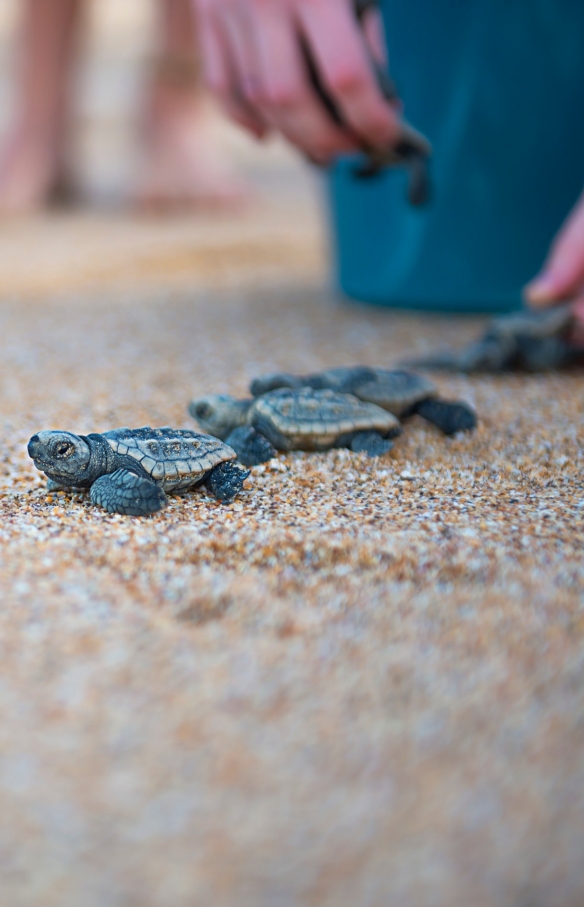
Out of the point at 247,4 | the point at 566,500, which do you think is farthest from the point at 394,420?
the point at 247,4

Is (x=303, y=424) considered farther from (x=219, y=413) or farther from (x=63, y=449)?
(x=63, y=449)

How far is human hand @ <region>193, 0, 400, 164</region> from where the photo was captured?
1829 mm

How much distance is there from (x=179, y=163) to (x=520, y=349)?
349cm

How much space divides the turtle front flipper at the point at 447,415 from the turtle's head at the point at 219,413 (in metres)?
0.31

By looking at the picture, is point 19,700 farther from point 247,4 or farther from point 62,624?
point 247,4

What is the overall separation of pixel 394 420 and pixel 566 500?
35 cm

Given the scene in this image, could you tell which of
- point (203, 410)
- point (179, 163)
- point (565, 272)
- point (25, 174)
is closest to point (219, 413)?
point (203, 410)

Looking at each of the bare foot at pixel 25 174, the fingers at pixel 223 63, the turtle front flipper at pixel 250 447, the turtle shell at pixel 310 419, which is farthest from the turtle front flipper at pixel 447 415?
the bare foot at pixel 25 174

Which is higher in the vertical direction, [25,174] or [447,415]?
[25,174]

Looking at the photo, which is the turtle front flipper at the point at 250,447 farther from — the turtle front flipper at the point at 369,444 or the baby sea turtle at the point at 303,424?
the turtle front flipper at the point at 369,444

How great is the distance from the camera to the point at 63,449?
4.24ft

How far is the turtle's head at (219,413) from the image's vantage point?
5.02 ft

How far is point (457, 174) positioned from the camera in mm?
2445

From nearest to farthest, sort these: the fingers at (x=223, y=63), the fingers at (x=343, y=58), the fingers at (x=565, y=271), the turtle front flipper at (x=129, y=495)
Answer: the turtle front flipper at (x=129, y=495) → the fingers at (x=343, y=58) → the fingers at (x=565, y=271) → the fingers at (x=223, y=63)
